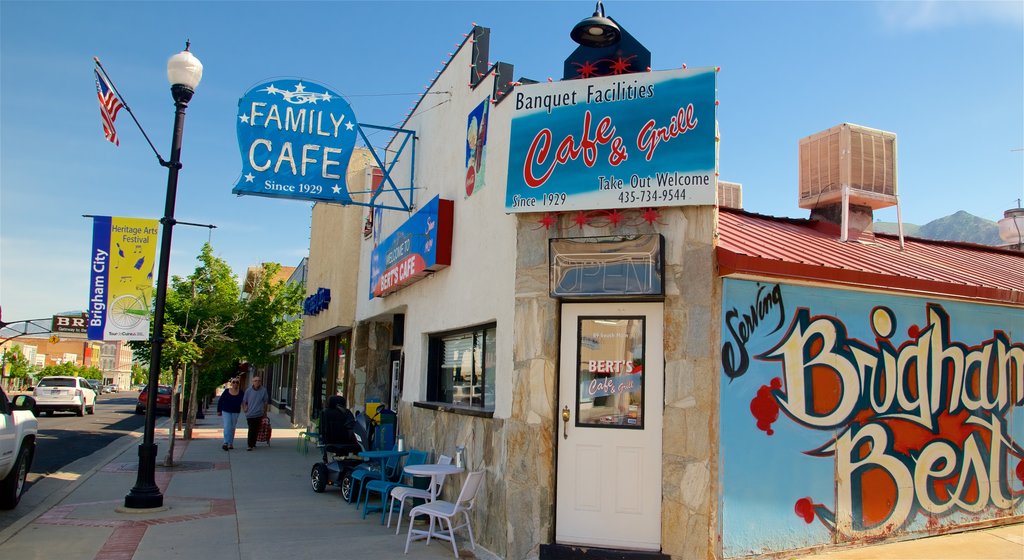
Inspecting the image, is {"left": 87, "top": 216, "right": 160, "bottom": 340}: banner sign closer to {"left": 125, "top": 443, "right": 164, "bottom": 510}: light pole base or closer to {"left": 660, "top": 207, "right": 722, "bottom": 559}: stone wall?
{"left": 125, "top": 443, "right": 164, "bottom": 510}: light pole base

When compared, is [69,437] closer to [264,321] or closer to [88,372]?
[264,321]

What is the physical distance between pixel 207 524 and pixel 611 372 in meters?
5.38

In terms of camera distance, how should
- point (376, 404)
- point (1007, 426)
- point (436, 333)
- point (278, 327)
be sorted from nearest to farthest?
point (1007, 426) < point (436, 333) < point (376, 404) < point (278, 327)

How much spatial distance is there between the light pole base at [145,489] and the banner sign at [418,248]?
416cm

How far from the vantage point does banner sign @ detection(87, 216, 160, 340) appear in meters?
10.8

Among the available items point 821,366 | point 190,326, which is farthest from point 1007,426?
point 190,326

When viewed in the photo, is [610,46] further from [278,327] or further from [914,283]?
[278,327]

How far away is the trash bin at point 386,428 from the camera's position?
38.8ft

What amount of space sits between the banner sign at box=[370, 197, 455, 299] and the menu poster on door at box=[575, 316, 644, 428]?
322 centimetres

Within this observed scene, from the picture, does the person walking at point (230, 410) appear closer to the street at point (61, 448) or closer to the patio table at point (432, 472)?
the street at point (61, 448)

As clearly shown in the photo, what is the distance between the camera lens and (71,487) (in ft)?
37.5

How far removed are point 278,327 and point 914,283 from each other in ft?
53.1

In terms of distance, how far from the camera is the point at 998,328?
27.9ft

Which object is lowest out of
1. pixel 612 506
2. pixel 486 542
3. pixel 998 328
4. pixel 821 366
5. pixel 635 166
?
pixel 486 542
